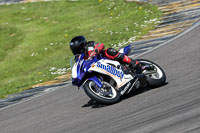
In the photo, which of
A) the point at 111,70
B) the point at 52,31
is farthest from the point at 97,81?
the point at 52,31

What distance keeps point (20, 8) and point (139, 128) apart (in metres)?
19.1

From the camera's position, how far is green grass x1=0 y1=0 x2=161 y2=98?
1379cm

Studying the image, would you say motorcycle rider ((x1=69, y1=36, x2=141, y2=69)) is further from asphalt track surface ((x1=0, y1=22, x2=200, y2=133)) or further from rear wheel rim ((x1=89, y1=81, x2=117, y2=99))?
asphalt track surface ((x1=0, y1=22, x2=200, y2=133))

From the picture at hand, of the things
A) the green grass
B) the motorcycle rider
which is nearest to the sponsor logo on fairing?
the motorcycle rider

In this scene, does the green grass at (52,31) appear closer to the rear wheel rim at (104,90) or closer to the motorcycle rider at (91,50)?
the motorcycle rider at (91,50)

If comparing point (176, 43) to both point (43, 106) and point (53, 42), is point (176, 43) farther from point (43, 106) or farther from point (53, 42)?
point (53, 42)

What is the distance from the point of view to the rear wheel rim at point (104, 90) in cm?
→ 740

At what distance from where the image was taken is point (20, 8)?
76.0 feet

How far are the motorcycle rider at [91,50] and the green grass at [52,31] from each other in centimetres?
454

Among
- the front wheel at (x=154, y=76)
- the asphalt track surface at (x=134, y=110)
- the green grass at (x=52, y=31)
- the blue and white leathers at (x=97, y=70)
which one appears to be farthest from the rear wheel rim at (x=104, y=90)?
the green grass at (x=52, y=31)

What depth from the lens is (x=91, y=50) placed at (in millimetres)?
7699

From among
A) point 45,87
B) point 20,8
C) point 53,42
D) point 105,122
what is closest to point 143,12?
point 53,42

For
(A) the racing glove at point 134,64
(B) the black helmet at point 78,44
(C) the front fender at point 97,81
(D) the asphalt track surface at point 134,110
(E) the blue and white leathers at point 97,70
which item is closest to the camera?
(D) the asphalt track surface at point 134,110

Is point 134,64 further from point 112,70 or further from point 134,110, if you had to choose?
point 134,110
